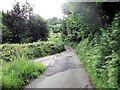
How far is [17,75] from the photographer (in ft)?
43.1

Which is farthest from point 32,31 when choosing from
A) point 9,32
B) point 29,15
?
point 9,32

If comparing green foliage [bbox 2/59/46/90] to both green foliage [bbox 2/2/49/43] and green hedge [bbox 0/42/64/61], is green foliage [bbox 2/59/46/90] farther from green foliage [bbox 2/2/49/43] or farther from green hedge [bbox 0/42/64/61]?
green foliage [bbox 2/2/49/43]

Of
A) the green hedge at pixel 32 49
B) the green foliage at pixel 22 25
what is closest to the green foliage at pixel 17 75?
the green hedge at pixel 32 49

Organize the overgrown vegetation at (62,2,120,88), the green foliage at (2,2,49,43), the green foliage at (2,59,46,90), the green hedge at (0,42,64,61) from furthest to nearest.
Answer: the green foliage at (2,2,49,43)
the green hedge at (0,42,64,61)
the green foliage at (2,59,46,90)
the overgrown vegetation at (62,2,120,88)

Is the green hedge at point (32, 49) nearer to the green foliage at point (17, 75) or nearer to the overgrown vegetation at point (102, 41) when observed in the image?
the overgrown vegetation at point (102, 41)

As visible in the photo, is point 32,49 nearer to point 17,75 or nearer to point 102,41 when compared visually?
point 17,75

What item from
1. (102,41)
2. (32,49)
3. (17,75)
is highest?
(102,41)

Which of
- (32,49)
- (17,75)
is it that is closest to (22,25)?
(32,49)

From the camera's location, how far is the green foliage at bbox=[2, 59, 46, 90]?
11592 millimetres

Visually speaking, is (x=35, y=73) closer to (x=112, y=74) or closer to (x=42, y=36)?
(x=112, y=74)

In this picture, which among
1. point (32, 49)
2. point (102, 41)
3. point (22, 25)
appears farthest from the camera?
point (22, 25)

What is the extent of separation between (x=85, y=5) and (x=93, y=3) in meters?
0.90

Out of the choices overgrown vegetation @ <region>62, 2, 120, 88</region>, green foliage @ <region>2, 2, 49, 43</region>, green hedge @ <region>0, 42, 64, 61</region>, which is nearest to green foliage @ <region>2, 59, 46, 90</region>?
overgrown vegetation @ <region>62, 2, 120, 88</region>

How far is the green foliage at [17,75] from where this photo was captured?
1159 cm
